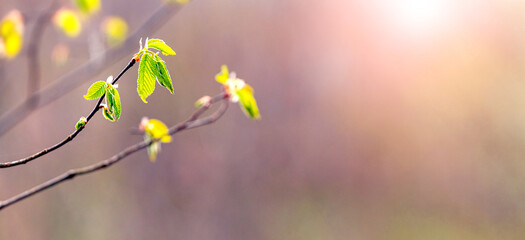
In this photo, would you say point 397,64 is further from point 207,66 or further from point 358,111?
point 207,66

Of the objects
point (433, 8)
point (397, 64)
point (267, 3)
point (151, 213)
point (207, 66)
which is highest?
point (267, 3)

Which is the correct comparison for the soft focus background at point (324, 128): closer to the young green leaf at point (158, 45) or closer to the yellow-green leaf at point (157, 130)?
the yellow-green leaf at point (157, 130)

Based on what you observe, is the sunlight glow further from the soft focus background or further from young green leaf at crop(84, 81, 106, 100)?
young green leaf at crop(84, 81, 106, 100)

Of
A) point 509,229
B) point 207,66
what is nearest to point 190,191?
point 207,66

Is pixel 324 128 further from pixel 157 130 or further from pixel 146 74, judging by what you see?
pixel 146 74

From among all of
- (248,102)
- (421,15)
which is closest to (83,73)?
(248,102)

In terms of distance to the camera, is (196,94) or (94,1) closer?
(94,1)

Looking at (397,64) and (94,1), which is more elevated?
(94,1)

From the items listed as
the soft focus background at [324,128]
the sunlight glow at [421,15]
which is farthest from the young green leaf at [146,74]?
the sunlight glow at [421,15]
